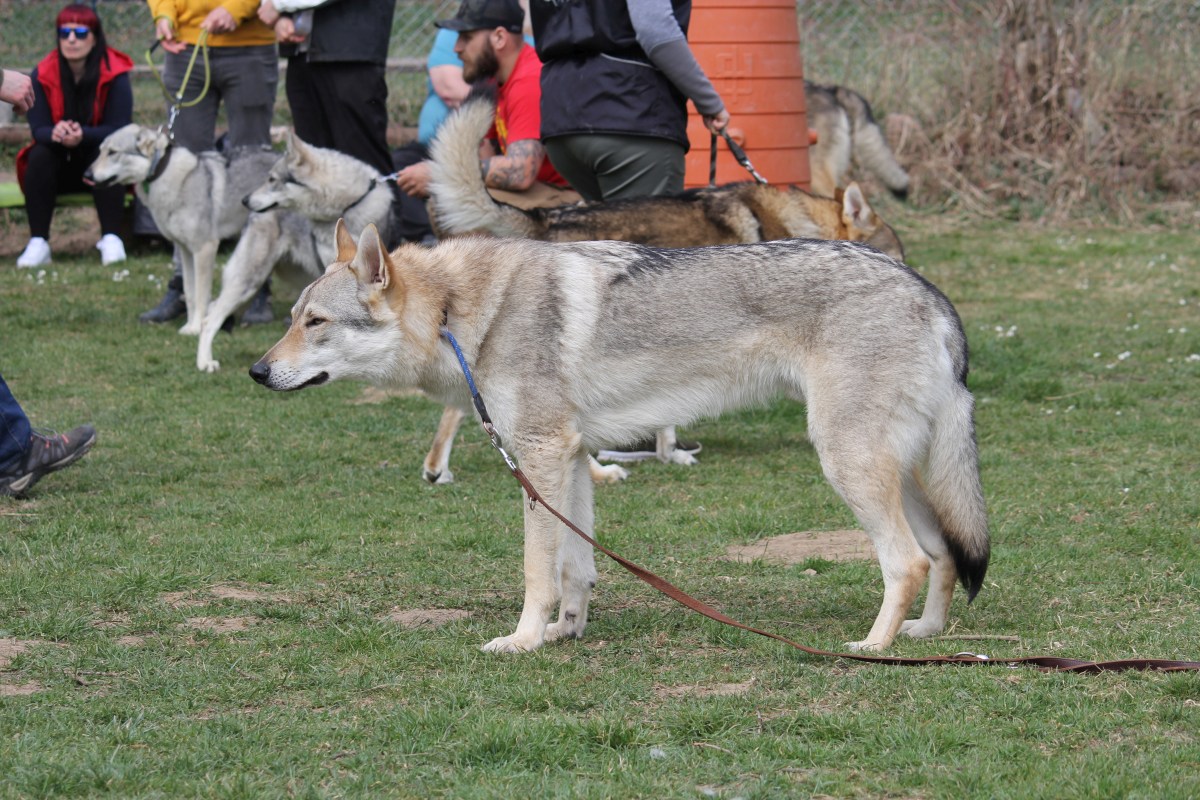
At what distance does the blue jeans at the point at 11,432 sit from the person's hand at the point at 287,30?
3945 millimetres

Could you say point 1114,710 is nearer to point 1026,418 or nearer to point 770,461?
point 770,461

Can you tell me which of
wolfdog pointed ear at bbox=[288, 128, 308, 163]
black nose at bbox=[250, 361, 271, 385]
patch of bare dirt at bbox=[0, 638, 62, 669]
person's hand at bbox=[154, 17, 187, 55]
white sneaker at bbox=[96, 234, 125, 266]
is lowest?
white sneaker at bbox=[96, 234, 125, 266]

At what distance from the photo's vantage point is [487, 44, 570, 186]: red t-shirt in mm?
6914

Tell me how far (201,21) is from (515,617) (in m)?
6.72

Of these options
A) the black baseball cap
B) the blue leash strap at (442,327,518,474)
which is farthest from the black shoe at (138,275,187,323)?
the blue leash strap at (442,327,518,474)

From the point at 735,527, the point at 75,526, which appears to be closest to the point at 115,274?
the point at 75,526

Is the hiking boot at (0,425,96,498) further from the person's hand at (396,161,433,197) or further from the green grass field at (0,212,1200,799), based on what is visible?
the person's hand at (396,161,433,197)

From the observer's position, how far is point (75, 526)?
5.29 metres

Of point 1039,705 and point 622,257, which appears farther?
point 622,257

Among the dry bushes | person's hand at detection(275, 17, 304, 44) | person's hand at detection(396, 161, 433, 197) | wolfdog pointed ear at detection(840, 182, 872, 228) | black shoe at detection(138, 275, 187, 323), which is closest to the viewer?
wolfdog pointed ear at detection(840, 182, 872, 228)

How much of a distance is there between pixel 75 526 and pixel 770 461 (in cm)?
334

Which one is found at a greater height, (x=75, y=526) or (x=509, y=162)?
(x=509, y=162)

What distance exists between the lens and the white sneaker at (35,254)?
11523 mm

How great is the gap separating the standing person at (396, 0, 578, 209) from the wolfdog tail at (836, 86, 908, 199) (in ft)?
17.9
